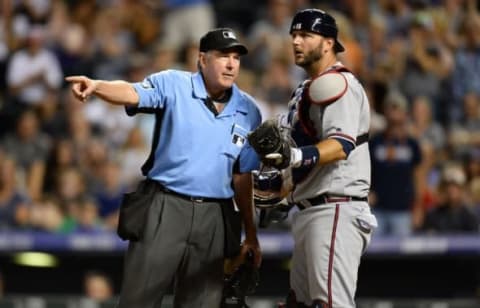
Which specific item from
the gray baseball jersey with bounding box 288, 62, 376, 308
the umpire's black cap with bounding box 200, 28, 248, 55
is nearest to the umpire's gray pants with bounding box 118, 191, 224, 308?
the gray baseball jersey with bounding box 288, 62, 376, 308

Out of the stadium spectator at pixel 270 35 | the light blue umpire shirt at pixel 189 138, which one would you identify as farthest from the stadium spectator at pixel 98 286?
the light blue umpire shirt at pixel 189 138

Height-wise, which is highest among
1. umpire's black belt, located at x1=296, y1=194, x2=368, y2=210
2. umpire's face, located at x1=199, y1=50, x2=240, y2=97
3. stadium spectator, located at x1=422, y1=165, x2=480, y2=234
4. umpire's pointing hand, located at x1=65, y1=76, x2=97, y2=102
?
umpire's face, located at x1=199, y1=50, x2=240, y2=97

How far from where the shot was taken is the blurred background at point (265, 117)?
1044cm

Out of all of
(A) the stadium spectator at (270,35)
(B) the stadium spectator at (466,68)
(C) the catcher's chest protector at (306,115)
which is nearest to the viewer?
(C) the catcher's chest protector at (306,115)

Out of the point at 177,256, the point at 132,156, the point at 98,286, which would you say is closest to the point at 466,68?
the point at 132,156

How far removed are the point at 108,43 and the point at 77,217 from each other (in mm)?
2762

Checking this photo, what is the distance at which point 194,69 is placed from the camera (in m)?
11.9

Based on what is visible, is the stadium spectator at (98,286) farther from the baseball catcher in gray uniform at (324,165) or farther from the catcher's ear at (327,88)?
the catcher's ear at (327,88)

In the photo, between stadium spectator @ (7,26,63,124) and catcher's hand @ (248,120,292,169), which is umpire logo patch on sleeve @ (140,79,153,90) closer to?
catcher's hand @ (248,120,292,169)

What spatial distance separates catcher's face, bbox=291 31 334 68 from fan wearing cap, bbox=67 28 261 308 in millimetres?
339

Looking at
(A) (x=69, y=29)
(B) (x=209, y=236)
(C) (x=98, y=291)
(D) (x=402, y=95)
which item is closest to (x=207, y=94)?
(B) (x=209, y=236)

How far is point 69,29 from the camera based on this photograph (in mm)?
13141

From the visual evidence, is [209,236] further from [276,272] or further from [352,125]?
[276,272]

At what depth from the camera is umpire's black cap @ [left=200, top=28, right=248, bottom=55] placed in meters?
6.48
